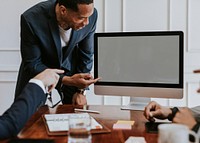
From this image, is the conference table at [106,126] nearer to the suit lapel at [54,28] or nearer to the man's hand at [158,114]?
the man's hand at [158,114]

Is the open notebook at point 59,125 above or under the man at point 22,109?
under

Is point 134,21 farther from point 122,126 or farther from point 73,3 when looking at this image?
point 122,126

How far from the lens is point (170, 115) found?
1.64 m

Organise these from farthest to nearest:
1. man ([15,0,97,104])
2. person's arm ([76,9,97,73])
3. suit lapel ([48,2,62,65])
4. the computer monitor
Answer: person's arm ([76,9,97,73])
suit lapel ([48,2,62,65])
man ([15,0,97,104])
the computer monitor

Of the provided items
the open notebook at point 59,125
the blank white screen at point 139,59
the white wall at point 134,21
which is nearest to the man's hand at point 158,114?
the open notebook at point 59,125

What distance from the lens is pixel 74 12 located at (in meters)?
2.12

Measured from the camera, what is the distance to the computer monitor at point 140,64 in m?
2.00

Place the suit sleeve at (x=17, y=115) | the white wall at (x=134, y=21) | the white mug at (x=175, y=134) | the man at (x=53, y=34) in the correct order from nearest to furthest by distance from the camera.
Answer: the white mug at (x=175, y=134), the suit sleeve at (x=17, y=115), the man at (x=53, y=34), the white wall at (x=134, y=21)

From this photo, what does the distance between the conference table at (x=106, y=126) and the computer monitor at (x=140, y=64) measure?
0.52ft

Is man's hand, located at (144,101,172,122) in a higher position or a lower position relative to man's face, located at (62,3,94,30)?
lower

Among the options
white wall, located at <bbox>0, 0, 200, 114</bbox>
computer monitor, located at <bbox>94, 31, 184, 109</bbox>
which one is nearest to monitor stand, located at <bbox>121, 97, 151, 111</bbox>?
computer monitor, located at <bbox>94, 31, 184, 109</bbox>

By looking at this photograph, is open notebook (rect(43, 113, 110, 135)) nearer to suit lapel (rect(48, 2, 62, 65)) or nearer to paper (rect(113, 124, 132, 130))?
paper (rect(113, 124, 132, 130))

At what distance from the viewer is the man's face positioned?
2.09m

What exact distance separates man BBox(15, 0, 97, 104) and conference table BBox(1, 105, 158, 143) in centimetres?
26
